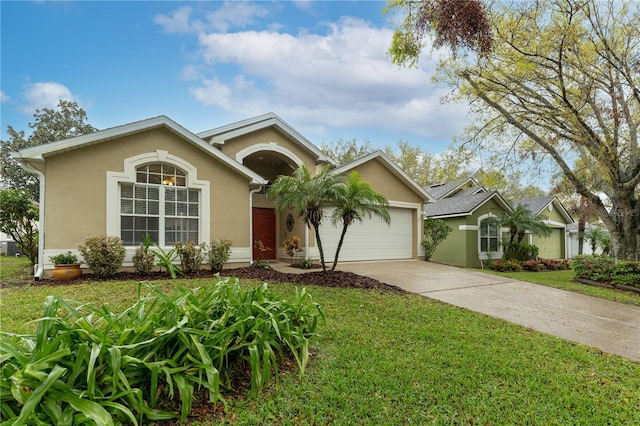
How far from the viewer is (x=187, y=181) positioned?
385 inches

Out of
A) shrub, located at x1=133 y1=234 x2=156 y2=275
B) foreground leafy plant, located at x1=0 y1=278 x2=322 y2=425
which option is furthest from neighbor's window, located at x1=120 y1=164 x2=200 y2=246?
foreground leafy plant, located at x1=0 y1=278 x2=322 y2=425

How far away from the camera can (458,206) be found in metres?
17.6

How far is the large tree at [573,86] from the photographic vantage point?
1080 centimetres

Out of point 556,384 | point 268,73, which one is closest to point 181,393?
point 556,384

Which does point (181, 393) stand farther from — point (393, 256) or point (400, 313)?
point (393, 256)

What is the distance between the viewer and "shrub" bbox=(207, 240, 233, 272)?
952cm

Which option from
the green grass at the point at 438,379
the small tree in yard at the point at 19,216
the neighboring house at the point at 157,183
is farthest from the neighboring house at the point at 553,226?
the small tree in yard at the point at 19,216

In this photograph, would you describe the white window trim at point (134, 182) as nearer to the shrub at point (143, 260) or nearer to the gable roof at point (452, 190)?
the shrub at point (143, 260)

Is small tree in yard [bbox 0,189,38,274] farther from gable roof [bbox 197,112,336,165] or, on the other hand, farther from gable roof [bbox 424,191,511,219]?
gable roof [bbox 424,191,511,219]

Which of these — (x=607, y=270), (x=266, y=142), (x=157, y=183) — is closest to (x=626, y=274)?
(x=607, y=270)

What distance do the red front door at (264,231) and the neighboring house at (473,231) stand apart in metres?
8.91

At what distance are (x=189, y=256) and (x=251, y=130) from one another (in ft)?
18.5

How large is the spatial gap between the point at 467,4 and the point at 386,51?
11.4 feet

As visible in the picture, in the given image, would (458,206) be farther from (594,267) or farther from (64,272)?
(64,272)
